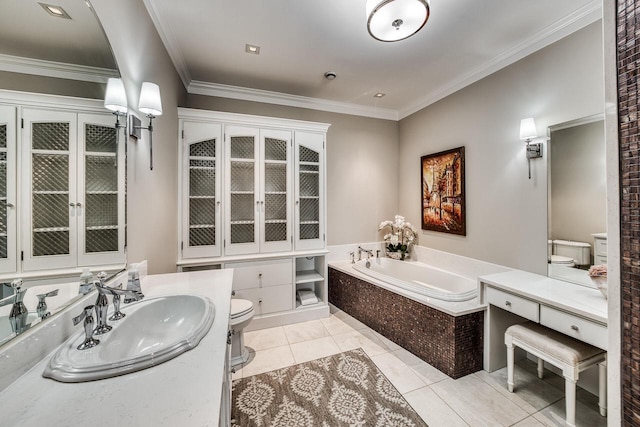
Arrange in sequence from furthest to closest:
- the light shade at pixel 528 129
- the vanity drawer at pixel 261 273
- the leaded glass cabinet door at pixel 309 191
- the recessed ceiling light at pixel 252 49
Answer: the leaded glass cabinet door at pixel 309 191 < the vanity drawer at pixel 261 273 < the recessed ceiling light at pixel 252 49 < the light shade at pixel 528 129

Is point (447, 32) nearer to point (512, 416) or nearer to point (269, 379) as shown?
point (512, 416)

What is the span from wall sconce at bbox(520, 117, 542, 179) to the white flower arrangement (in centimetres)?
157

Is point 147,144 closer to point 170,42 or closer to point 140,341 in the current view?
point 170,42

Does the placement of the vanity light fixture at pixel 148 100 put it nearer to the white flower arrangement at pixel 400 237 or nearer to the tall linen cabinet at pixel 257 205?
the tall linen cabinet at pixel 257 205

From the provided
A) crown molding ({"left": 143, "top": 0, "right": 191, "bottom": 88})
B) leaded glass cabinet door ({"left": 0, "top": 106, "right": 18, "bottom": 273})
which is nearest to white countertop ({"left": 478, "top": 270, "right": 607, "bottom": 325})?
leaded glass cabinet door ({"left": 0, "top": 106, "right": 18, "bottom": 273})

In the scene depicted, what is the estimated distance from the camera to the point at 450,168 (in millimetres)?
2900

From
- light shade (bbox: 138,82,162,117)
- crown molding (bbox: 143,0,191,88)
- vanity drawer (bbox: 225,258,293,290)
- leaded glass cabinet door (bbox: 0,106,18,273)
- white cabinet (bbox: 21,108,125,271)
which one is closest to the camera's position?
leaded glass cabinet door (bbox: 0,106,18,273)

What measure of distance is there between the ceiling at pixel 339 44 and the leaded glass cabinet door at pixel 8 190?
154 cm

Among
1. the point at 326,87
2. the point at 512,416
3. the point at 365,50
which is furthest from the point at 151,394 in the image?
the point at 326,87

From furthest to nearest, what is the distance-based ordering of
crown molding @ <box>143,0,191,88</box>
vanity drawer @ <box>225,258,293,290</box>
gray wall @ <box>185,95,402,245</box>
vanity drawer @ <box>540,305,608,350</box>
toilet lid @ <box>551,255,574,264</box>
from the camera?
gray wall @ <box>185,95,402,245</box> → vanity drawer @ <box>225,258,293,290</box> → toilet lid @ <box>551,255,574,264</box> → crown molding @ <box>143,0,191,88</box> → vanity drawer @ <box>540,305,608,350</box>

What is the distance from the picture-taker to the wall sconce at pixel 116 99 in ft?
3.89

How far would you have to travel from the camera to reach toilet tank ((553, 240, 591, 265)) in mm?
1782

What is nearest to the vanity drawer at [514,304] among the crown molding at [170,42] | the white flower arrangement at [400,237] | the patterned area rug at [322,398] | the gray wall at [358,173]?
the patterned area rug at [322,398]

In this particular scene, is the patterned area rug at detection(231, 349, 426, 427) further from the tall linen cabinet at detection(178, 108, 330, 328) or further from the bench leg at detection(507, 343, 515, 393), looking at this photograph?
the tall linen cabinet at detection(178, 108, 330, 328)
